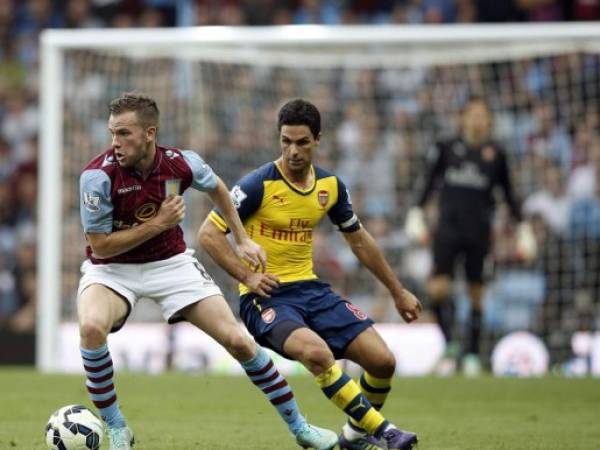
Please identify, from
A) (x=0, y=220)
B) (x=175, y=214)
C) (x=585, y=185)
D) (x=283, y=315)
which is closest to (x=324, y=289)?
(x=283, y=315)

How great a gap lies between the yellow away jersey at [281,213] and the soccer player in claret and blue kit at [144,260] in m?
0.27

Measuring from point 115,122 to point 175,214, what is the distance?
1.84ft

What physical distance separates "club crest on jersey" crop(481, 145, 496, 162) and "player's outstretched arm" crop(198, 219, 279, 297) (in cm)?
604

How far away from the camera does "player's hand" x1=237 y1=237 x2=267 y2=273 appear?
274 inches

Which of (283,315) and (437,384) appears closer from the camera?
(283,315)

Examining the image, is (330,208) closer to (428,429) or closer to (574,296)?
(428,429)

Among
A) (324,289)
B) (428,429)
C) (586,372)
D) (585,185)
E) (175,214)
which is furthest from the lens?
(585,185)

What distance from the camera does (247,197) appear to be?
7.41 m

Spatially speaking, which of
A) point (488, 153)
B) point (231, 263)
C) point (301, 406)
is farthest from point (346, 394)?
point (488, 153)

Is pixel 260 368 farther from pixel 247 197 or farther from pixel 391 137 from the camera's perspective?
pixel 391 137

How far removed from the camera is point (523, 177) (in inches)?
601

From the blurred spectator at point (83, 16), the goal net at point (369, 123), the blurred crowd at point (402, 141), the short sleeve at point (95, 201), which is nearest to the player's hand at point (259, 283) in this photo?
the short sleeve at point (95, 201)

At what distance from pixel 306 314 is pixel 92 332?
122cm

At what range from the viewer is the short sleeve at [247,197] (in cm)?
741
